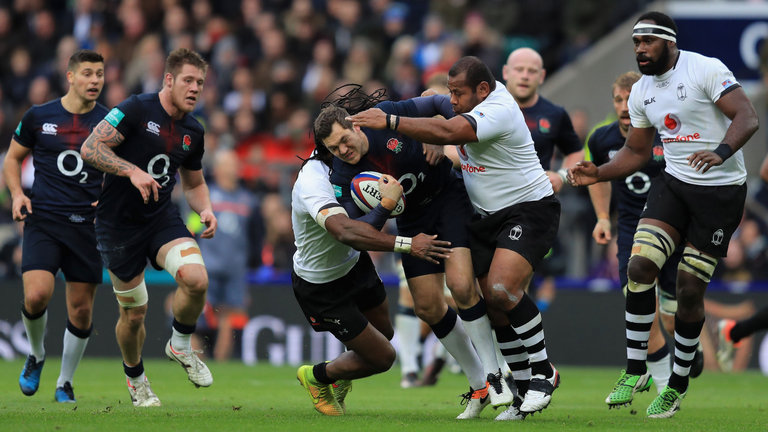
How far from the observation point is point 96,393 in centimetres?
1132

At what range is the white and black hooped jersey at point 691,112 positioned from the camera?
27.7 feet

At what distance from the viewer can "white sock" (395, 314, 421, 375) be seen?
1289 cm

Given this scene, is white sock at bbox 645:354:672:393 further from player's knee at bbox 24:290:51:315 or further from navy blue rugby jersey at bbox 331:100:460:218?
player's knee at bbox 24:290:51:315

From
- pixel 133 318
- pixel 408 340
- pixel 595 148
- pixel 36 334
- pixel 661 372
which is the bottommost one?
pixel 408 340

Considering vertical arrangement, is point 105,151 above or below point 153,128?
below

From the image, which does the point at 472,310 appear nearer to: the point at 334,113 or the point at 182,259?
the point at 334,113

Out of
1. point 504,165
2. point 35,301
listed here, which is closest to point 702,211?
point 504,165

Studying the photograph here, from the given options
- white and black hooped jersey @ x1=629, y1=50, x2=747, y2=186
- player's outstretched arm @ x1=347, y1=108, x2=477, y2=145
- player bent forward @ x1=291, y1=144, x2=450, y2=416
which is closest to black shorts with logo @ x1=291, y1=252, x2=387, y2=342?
player bent forward @ x1=291, y1=144, x2=450, y2=416

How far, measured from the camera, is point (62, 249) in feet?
34.8

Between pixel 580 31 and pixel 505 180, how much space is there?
11059 millimetres

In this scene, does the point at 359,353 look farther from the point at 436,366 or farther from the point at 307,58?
the point at 307,58

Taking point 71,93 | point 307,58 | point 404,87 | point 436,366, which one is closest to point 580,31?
point 404,87

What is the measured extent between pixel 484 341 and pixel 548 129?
10.8 ft

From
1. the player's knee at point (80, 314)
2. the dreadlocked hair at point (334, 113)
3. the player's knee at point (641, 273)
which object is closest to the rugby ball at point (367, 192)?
the dreadlocked hair at point (334, 113)
